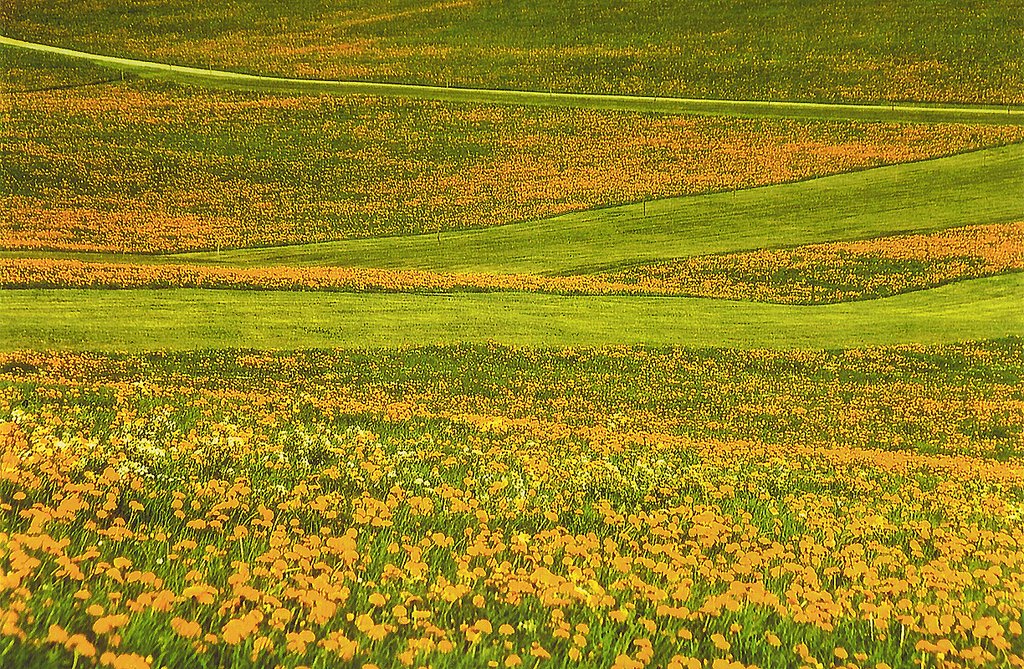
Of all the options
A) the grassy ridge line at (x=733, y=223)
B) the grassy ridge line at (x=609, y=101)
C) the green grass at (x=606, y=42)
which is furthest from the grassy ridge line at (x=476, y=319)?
the green grass at (x=606, y=42)

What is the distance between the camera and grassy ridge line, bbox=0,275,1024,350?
306 cm

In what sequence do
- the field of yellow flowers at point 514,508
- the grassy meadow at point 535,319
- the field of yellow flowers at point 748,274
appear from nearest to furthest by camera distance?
1. the field of yellow flowers at point 514,508
2. the grassy meadow at point 535,319
3. the field of yellow flowers at point 748,274

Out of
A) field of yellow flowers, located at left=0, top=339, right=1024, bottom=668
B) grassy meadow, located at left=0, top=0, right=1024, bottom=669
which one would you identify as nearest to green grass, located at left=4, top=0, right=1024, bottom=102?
grassy meadow, located at left=0, top=0, right=1024, bottom=669

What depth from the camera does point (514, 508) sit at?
283 cm

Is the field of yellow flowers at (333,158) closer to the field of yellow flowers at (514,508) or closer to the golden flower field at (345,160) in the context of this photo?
the golden flower field at (345,160)

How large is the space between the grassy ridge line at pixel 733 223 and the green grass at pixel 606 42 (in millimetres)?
326

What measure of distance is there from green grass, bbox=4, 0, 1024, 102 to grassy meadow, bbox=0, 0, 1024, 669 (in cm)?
1

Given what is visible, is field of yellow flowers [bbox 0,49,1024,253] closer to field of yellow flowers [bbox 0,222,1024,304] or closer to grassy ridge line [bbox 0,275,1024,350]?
field of yellow flowers [bbox 0,222,1024,304]

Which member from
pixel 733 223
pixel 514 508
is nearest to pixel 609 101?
pixel 733 223

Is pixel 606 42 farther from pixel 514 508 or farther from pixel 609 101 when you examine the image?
pixel 514 508

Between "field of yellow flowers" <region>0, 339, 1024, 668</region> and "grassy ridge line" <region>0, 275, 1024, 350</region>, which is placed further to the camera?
"grassy ridge line" <region>0, 275, 1024, 350</region>

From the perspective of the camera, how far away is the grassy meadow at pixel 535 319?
2633 millimetres

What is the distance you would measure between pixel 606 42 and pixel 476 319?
117 centimetres

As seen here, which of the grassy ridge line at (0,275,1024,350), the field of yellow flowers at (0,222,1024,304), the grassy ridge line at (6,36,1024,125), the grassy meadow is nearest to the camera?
A: the grassy meadow
